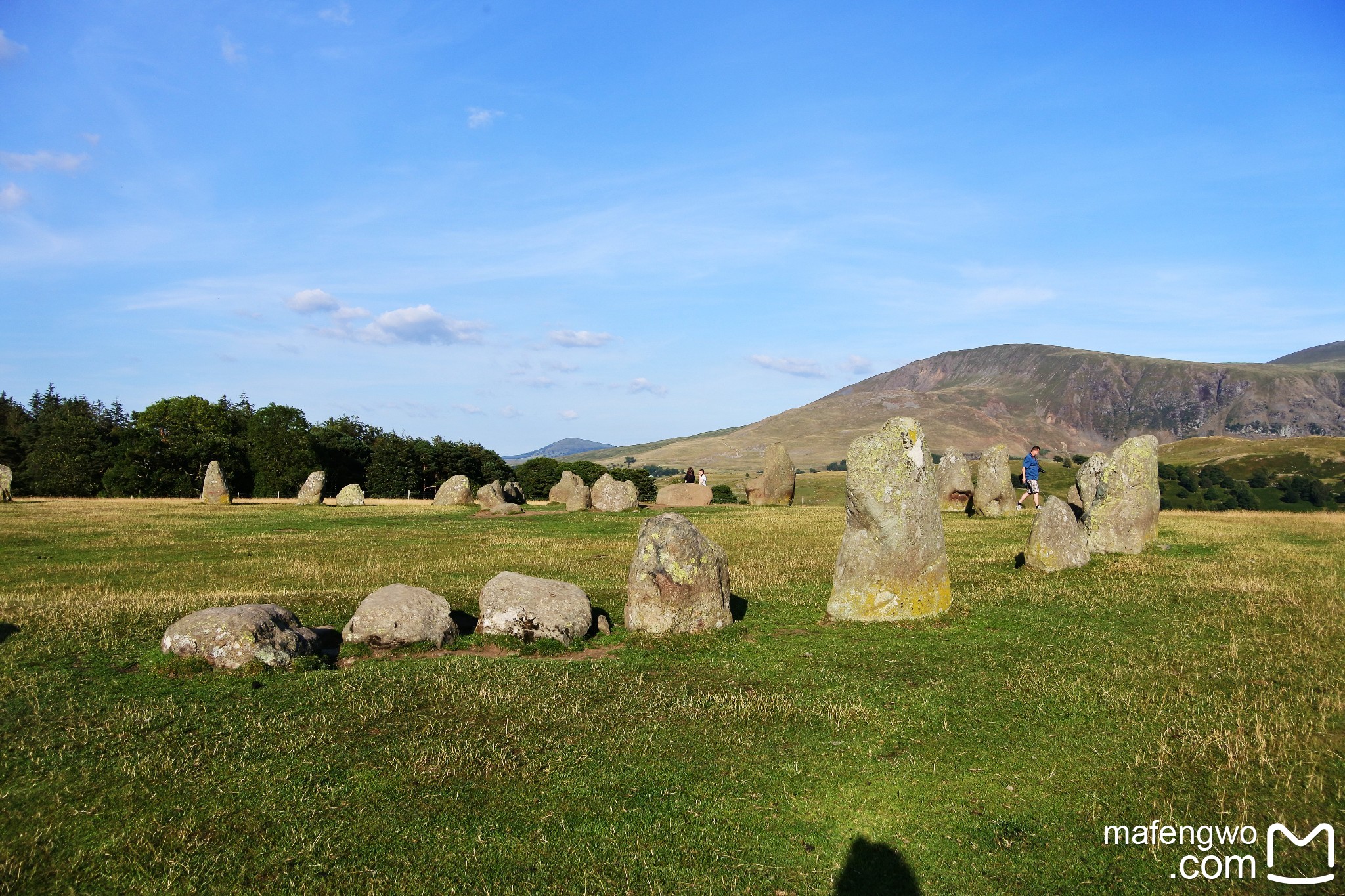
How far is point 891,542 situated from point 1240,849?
308 inches

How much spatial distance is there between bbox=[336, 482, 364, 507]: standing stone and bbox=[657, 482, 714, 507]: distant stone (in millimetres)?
17410

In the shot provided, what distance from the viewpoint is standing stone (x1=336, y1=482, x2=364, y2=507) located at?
4291 centimetres

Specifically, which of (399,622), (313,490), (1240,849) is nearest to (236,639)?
(399,622)

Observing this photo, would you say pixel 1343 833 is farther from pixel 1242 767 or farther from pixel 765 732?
pixel 765 732

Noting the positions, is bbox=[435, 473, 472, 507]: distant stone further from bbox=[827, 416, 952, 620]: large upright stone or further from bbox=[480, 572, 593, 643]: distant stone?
bbox=[827, 416, 952, 620]: large upright stone

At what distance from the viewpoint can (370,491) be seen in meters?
59.8

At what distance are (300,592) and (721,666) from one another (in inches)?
398

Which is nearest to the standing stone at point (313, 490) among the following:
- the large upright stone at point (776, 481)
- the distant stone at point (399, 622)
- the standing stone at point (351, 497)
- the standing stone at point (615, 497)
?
the standing stone at point (351, 497)

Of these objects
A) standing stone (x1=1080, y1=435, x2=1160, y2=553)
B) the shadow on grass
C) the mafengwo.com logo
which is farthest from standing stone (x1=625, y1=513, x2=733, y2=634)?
standing stone (x1=1080, y1=435, x2=1160, y2=553)

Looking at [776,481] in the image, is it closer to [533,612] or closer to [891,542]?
[891,542]

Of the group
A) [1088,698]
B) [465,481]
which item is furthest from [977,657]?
[465,481]

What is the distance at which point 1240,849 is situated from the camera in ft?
18.5

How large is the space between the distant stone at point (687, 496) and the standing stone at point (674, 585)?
96.6 feet

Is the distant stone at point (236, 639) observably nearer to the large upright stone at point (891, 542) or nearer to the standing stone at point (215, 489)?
the large upright stone at point (891, 542)
